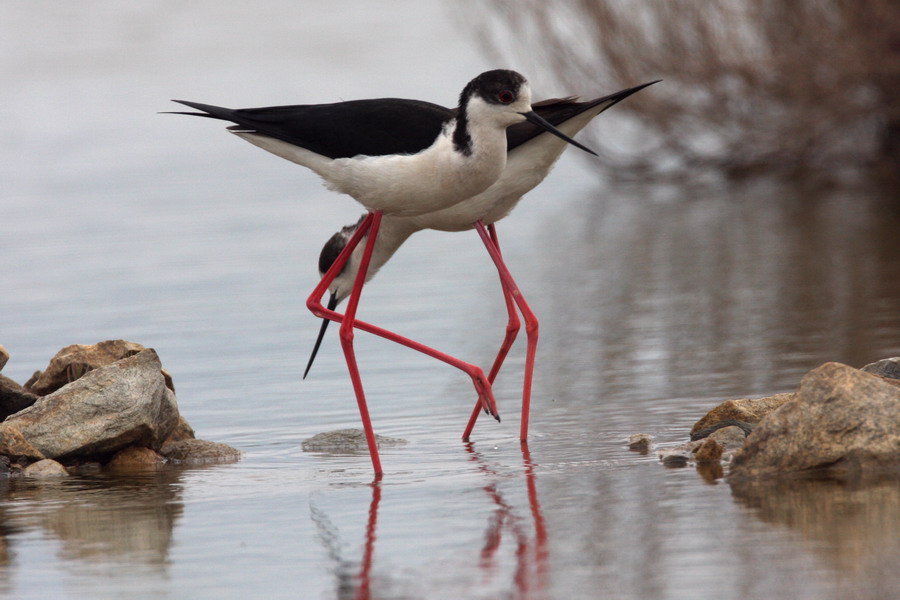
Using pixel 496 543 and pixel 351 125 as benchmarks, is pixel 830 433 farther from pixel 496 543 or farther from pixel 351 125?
pixel 351 125

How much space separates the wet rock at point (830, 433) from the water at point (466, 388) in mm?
173

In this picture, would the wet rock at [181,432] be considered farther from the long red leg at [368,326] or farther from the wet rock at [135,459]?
the long red leg at [368,326]

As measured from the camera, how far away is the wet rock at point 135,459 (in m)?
6.05

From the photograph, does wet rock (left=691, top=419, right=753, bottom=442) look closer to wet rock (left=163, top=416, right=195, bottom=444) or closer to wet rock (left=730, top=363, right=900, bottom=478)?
wet rock (left=730, top=363, right=900, bottom=478)

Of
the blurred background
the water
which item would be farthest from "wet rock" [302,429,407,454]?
the blurred background

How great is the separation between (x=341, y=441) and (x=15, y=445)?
1.30 meters

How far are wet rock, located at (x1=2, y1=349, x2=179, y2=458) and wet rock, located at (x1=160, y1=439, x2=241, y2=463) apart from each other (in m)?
0.09

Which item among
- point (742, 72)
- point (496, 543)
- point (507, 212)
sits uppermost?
point (742, 72)

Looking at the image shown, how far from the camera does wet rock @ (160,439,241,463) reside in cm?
606

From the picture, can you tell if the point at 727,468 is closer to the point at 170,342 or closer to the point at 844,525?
the point at 844,525

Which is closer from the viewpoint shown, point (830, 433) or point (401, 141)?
point (830, 433)

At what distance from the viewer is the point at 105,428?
19.5 feet

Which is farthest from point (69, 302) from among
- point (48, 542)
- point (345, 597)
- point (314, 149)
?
point (345, 597)

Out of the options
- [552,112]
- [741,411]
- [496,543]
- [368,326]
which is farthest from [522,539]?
[368,326]
